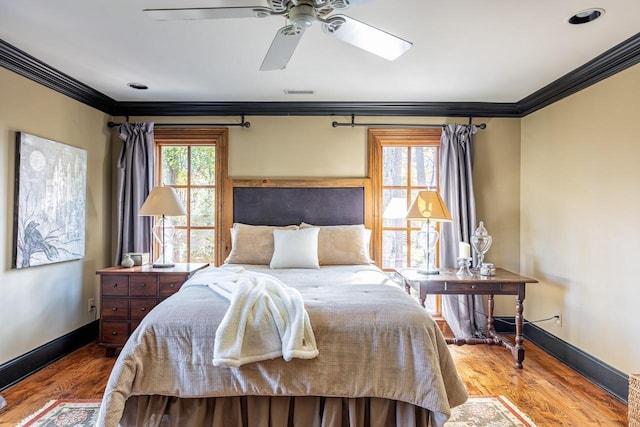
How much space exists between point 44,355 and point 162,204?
5.17ft

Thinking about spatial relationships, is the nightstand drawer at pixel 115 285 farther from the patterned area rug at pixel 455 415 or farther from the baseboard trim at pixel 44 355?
the patterned area rug at pixel 455 415

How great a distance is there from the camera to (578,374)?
320cm

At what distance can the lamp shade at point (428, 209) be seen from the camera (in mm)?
3557

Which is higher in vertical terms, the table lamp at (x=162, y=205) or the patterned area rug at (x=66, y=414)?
the table lamp at (x=162, y=205)

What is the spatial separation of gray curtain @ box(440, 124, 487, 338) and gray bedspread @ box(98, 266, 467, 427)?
2071 millimetres

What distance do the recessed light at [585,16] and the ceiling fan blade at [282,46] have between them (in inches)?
65.6

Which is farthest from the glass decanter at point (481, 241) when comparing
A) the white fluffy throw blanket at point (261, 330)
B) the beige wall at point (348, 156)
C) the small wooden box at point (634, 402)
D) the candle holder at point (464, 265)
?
the white fluffy throw blanket at point (261, 330)

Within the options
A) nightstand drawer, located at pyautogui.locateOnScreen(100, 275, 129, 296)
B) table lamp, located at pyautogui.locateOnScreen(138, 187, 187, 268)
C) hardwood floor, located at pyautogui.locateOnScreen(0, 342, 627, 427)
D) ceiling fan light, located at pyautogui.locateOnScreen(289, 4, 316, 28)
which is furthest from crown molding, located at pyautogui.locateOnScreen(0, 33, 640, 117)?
hardwood floor, located at pyautogui.locateOnScreen(0, 342, 627, 427)

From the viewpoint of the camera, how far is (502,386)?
2.94m

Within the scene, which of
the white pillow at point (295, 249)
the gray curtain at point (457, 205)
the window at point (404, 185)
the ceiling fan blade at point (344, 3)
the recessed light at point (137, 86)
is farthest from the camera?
the window at point (404, 185)

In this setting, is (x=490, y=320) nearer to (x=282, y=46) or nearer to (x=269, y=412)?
(x=269, y=412)

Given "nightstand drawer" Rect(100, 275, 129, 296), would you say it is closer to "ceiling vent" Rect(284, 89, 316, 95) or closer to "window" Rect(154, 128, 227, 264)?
"window" Rect(154, 128, 227, 264)

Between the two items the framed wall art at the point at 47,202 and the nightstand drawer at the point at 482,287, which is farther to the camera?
the nightstand drawer at the point at 482,287

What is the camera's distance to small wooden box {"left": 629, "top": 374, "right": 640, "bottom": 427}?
226 centimetres
